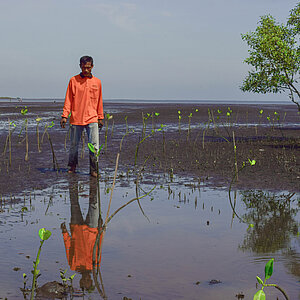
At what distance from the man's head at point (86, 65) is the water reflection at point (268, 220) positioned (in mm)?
3648

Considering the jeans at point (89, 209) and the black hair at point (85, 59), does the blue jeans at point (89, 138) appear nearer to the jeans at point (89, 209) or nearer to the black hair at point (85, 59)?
the jeans at point (89, 209)

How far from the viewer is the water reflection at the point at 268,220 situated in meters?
5.13

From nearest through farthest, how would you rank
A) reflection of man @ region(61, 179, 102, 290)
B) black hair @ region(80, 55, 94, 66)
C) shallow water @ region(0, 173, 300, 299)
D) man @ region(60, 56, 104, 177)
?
shallow water @ region(0, 173, 300, 299) < reflection of man @ region(61, 179, 102, 290) < black hair @ region(80, 55, 94, 66) < man @ region(60, 56, 104, 177)

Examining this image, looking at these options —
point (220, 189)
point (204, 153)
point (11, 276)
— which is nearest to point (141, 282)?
point (11, 276)

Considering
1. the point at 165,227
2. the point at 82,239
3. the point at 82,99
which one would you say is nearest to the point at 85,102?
the point at 82,99

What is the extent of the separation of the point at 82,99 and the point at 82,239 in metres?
4.41

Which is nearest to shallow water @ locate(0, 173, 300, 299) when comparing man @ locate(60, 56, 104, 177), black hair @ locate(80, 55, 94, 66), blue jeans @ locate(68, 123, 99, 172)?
blue jeans @ locate(68, 123, 99, 172)

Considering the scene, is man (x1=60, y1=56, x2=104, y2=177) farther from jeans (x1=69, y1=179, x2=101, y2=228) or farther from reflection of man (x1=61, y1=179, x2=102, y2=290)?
reflection of man (x1=61, y1=179, x2=102, y2=290)

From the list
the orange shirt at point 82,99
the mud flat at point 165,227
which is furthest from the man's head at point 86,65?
the mud flat at point 165,227

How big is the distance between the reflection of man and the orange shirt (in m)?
2.19

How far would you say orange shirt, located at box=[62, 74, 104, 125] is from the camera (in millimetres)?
9219

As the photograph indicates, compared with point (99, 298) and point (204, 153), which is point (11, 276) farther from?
point (204, 153)

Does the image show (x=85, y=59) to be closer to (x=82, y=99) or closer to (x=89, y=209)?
(x=82, y=99)

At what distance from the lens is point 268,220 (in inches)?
243
